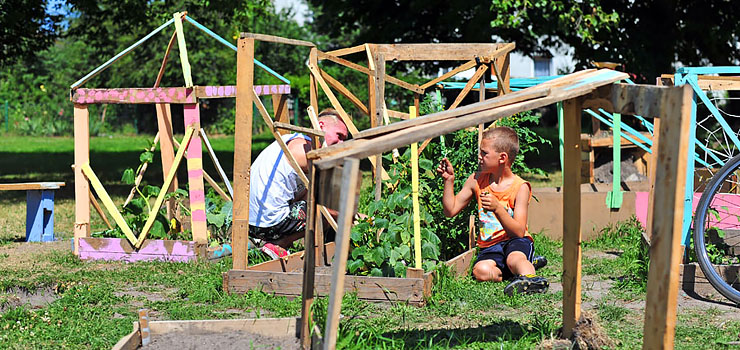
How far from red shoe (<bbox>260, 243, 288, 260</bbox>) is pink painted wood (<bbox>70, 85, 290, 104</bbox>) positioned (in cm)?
106

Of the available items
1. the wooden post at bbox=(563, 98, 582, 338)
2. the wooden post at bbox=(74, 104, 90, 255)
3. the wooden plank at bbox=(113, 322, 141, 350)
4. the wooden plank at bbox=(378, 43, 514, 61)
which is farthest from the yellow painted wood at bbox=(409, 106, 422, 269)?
the wooden post at bbox=(74, 104, 90, 255)

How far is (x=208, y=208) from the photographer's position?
21.6 ft

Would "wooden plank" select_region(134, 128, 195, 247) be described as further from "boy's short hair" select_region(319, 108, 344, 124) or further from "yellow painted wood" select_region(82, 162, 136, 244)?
"boy's short hair" select_region(319, 108, 344, 124)

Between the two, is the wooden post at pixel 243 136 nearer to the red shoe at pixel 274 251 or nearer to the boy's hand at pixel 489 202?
the red shoe at pixel 274 251

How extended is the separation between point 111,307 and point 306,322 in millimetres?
1692

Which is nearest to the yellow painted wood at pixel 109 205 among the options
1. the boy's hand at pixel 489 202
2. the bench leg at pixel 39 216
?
the bench leg at pixel 39 216

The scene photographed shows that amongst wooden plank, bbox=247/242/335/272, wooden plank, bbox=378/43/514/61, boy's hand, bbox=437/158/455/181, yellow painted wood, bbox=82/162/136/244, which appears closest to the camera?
boy's hand, bbox=437/158/455/181

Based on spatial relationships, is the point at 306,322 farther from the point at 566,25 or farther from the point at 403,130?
the point at 566,25

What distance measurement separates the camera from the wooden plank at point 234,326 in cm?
346

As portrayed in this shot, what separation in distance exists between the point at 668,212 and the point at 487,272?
2.51 m

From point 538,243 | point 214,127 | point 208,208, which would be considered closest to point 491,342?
point 538,243

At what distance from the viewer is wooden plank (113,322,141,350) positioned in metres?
3.20

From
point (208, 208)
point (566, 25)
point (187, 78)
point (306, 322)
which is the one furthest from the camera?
point (566, 25)

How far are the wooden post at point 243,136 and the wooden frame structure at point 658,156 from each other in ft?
5.46
